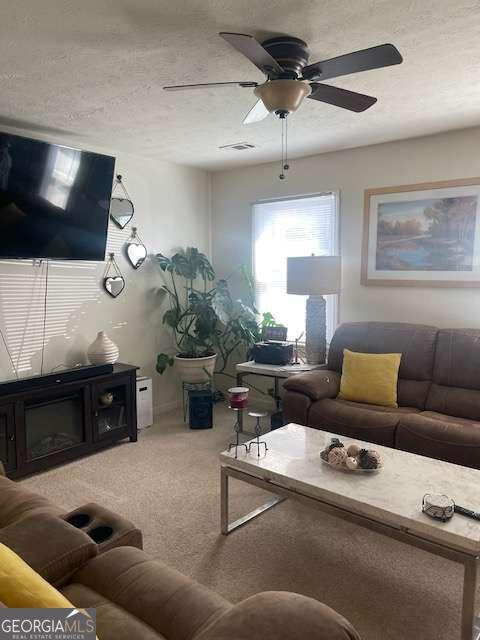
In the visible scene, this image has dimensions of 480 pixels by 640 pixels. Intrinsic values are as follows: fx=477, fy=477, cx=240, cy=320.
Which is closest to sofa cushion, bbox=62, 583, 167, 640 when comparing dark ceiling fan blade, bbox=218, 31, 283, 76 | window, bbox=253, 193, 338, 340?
dark ceiling fan blade, bbox=218, 31, 283, 76

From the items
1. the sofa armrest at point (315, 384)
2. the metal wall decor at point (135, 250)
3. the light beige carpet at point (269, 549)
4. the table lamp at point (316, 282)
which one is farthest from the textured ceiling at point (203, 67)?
the light beige carpet at point (269, 549)

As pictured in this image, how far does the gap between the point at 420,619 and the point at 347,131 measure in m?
3.05

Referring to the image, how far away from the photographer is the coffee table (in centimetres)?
173

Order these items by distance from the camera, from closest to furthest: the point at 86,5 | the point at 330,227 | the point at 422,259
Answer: the point at 86,5, the point at 422,259, the point at 330,227

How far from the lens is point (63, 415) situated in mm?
A: 3484

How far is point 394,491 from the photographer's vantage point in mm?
2041

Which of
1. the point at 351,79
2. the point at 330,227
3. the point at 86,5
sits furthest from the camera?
the point at 330,227

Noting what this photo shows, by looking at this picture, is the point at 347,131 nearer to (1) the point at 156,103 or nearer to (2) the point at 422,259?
(2) the point at 422,259

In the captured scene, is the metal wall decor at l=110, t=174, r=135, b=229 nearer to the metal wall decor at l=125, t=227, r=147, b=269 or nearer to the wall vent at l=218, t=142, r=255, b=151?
the metal wall decor at l=125, t=227, r=147, b=269

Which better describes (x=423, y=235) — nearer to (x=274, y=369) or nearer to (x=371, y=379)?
(x=371, y=379)

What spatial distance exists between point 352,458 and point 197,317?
2.62 metres

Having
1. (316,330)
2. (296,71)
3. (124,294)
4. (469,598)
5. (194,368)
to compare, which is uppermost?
(296,71)

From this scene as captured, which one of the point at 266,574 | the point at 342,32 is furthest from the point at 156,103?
the point at 266,574

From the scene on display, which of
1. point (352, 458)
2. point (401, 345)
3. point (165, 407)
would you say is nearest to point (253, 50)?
point (352, 458)
